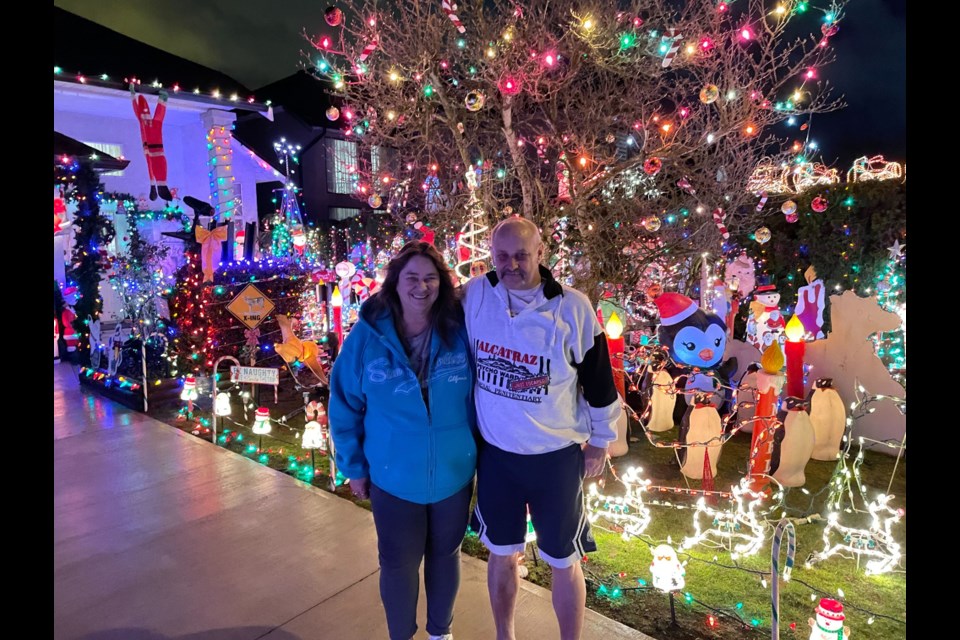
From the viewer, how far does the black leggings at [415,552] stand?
2336 mm

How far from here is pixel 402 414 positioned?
2297mm

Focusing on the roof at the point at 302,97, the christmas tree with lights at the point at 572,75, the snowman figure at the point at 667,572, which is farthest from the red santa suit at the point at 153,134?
the snowman figure at the point at 667,572

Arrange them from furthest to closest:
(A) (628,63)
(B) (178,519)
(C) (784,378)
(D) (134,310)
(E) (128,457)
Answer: (D) (134,310), (E) (128,457), (A) (628,63), (C) (784,378), (B) (178,519)

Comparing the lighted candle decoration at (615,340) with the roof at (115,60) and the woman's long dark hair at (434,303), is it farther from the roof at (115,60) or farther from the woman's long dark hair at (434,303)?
the roof at (115,60)

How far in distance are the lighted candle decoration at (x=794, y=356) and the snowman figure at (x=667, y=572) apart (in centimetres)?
230

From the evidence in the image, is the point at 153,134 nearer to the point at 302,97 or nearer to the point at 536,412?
the point at 302,97

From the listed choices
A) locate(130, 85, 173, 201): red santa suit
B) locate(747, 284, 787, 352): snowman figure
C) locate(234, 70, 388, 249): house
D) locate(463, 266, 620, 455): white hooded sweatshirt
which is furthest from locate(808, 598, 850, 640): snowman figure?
locate(234, 70, 388, 249): house

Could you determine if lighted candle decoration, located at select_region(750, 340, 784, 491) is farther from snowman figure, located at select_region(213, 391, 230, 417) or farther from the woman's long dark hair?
snowman figure, located at select_region(213, 391, 230, 417)

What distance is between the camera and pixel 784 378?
14.9 ft

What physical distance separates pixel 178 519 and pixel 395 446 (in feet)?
9.27

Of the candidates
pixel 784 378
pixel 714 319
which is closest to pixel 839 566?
pixel 784 378

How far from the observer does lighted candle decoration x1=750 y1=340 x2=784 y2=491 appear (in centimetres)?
447

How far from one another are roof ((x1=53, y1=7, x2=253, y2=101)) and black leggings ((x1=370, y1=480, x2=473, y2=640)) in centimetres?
1370
